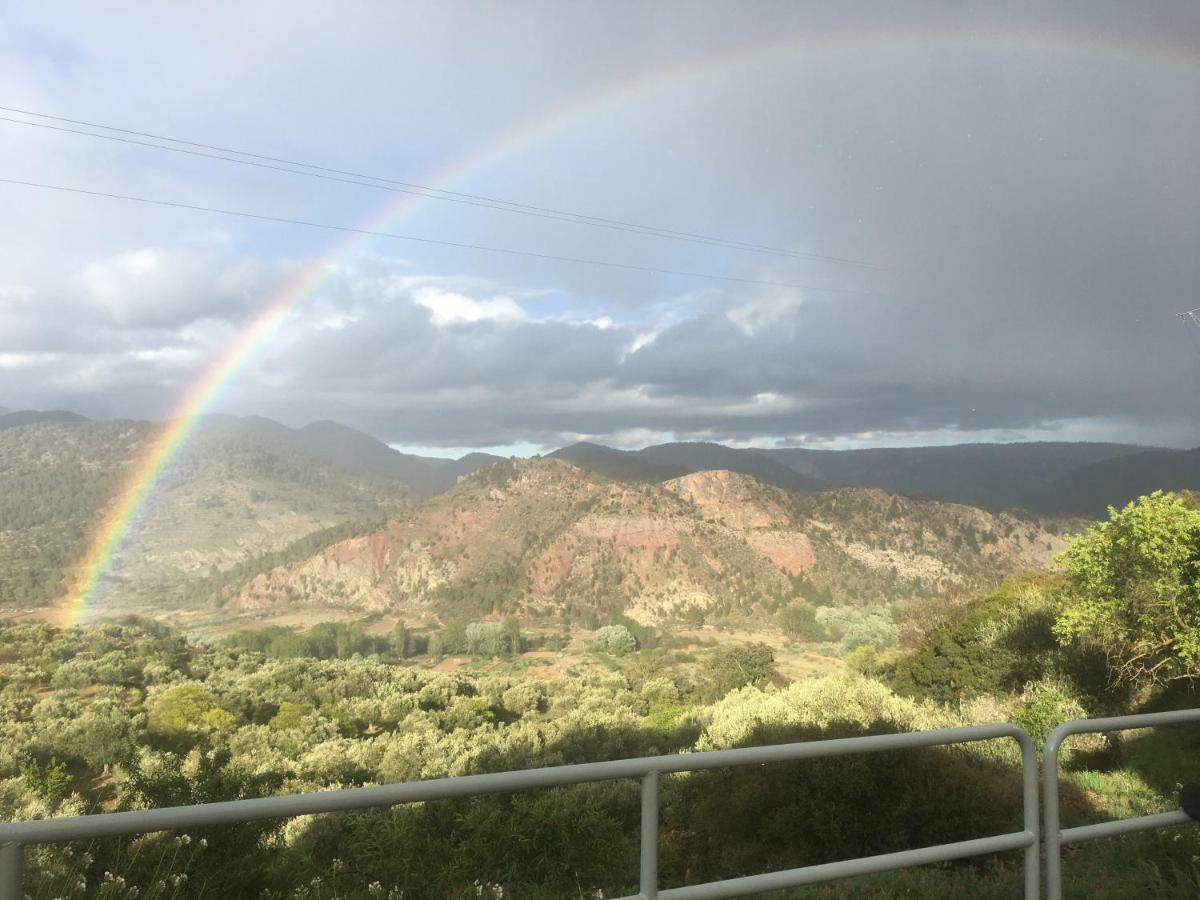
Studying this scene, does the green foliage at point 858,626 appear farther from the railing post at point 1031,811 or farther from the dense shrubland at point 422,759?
the railing post at point 1031,811

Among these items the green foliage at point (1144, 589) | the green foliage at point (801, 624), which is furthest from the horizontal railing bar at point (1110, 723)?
the green foliage at point (801, 624)

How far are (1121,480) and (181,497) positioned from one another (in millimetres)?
99957

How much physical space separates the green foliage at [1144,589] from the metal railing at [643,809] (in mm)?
18548

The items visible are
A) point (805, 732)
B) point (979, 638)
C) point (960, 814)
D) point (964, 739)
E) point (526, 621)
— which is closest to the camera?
point (964, 739)

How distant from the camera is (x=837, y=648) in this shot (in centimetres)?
4578

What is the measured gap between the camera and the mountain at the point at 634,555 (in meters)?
54.6

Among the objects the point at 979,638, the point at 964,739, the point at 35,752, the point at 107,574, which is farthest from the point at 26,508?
the point at 964,739

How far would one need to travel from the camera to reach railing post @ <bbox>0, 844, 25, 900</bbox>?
1.36 m

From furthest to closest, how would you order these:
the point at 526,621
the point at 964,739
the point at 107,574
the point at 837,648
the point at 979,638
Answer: the point at 107,574, the point at 526,621, the point at 837,648, the point at 979,638, the point at 964,739

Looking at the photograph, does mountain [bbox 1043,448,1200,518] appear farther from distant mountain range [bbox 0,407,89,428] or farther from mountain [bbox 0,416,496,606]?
distant mountain range [bbox 0,407,89,428]

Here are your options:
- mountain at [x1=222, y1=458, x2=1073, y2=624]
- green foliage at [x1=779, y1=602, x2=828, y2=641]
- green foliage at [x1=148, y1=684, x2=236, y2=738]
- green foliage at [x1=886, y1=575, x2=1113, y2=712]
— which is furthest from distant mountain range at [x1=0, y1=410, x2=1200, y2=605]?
green foliage at [x1=886, y1=575, x2=1113, y2=712]

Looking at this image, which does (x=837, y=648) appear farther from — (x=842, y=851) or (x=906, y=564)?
(x=842, y=851)

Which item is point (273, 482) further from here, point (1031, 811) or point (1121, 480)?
point (1121, 480)

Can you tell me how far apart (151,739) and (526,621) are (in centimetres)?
2811
